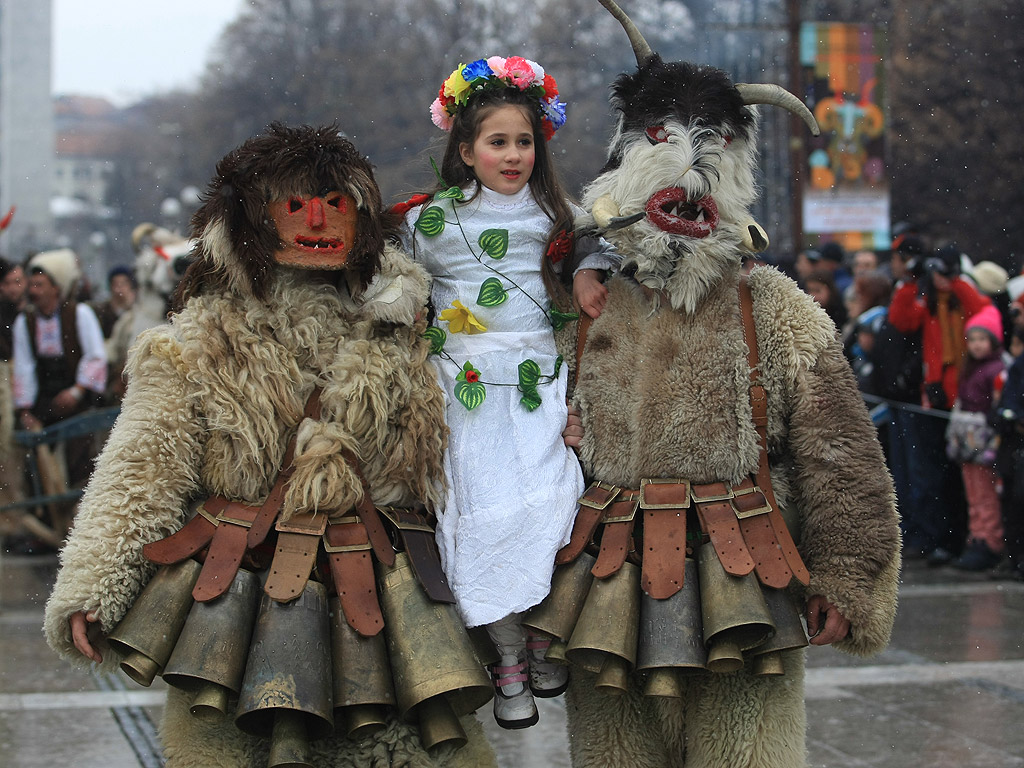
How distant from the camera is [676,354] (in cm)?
337

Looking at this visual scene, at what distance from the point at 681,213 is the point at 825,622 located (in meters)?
1.15

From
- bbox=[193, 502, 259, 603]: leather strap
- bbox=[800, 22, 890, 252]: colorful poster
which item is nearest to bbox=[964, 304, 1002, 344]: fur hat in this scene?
bbox=[193, 502, 259, 603]: leather strap

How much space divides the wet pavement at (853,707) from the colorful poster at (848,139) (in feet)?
27.4

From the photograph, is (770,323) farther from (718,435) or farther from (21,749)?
(21,749)

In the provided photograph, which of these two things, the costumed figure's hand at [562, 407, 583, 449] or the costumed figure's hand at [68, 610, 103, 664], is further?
the costumed figure's hand at [562, 407, 583, 449]

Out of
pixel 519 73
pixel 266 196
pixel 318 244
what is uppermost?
pixel 519 73

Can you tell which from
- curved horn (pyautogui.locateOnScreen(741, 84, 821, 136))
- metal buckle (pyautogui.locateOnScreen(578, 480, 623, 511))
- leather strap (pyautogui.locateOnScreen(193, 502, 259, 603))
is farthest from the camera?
curved horn (pyautogui.locateOnScreen(741, 84, 821, 136))

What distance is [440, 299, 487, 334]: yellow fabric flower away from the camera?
136 inches

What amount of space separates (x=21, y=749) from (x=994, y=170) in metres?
21.1

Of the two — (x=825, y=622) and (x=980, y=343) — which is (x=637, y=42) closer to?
(x=825, y=622)

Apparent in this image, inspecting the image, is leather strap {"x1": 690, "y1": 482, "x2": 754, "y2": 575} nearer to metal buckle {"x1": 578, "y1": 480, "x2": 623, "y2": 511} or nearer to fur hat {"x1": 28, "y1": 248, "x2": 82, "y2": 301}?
metal buckle {"x1": 578, "y1": 480, "x2": 623, "y2": 511}

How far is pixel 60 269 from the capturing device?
913cm

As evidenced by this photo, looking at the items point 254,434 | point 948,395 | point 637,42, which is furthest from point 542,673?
point 948,395

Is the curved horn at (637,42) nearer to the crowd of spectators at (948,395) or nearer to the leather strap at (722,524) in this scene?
the leather strap at (722,524)
